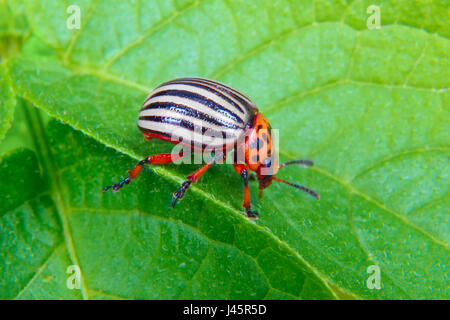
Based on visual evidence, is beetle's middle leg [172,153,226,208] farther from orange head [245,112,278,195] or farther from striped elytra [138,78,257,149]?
orange head [245,112,278,195]

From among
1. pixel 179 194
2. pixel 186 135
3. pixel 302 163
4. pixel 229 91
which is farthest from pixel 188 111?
pixel 302 163

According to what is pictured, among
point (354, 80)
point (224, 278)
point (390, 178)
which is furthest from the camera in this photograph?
point (354, 80)

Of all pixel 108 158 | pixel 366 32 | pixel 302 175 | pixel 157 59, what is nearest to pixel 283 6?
pixel 366 32

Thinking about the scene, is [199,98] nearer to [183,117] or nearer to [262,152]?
[183,117]

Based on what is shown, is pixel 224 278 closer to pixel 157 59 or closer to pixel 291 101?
pixel 291 101

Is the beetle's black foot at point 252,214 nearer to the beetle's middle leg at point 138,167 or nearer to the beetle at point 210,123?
the beetle at point 210,123

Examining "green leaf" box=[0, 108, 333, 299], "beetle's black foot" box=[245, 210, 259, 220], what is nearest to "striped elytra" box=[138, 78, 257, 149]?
"green leaf" box=[0, 108, 333, 299]

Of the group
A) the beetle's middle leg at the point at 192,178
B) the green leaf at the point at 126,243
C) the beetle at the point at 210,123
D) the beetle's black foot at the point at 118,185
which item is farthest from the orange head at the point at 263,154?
the beetle's black foot at the point at 118,185
